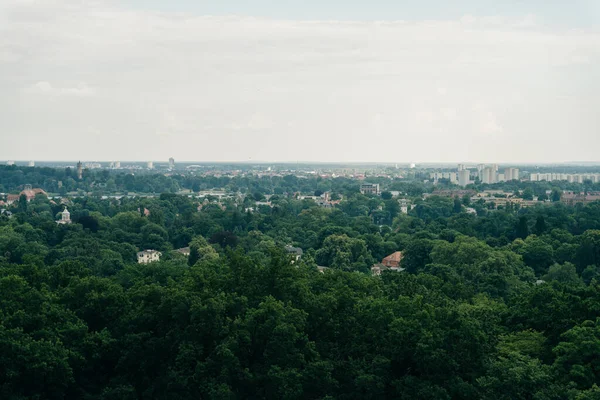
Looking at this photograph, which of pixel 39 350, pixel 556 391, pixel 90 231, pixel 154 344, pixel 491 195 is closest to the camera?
pixel 556 391

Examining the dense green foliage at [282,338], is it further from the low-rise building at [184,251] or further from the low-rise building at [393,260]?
the low-rise building at [184,251]

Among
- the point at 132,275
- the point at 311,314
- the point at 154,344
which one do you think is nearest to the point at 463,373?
the point at 311,314

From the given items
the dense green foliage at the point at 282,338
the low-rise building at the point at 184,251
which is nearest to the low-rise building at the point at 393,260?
the low-rise building at the point at 184,251

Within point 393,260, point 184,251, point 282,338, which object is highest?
point 282,338

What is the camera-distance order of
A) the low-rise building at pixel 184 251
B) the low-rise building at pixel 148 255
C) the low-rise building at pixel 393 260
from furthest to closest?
1. the low-rise building at pixel 184 251
2. the low-rise building at pixel 148 255
3. the low-rise building at pixel 393 260

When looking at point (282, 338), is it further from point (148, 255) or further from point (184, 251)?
point (184, 251)

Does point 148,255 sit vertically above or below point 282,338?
below

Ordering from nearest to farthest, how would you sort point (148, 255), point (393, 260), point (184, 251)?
point (393, 260) < point (148, 255) < point (184, 251)

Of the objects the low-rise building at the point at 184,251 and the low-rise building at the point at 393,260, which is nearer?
the low-rise building at the point at 393,260

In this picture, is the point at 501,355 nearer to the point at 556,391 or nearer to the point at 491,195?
the point at 556,391

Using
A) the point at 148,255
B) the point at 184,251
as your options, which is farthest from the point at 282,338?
the point at 184,251

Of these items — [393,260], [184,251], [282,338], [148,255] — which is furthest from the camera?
[184,251]
